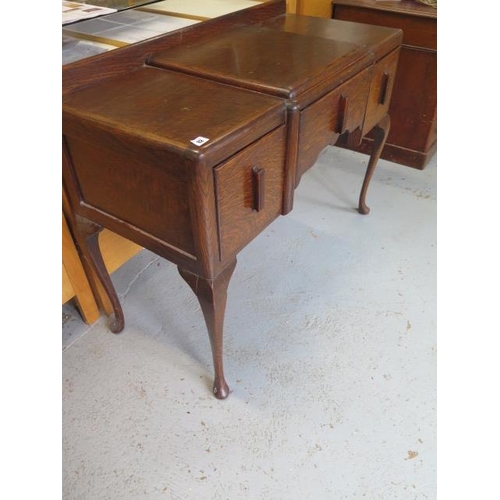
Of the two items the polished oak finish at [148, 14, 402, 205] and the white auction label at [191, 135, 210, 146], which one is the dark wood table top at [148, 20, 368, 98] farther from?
the white auction label at [191, 135, 210, 146]

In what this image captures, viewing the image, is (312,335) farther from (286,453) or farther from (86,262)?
(86,262)

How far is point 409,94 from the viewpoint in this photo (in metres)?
1.86

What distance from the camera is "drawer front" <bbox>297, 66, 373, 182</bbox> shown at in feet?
2.95

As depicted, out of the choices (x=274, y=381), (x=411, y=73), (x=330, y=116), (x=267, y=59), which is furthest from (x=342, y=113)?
(x=411, y=73)

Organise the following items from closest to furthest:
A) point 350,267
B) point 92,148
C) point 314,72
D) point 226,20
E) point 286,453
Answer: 1. point 92,148
2. point 314,72
3. point 286,453
4. point 226,20
5. point 350,267

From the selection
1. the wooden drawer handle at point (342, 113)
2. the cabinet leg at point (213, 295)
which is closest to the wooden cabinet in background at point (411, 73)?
the wooden drawer handle at point (342, 113)

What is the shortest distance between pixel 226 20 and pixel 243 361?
0.90 meters

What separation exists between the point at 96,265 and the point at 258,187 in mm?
518

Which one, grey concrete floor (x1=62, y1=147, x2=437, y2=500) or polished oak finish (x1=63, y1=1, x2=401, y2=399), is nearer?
polished oak finish (x1=63, y1=1, x2=401, y2=399)

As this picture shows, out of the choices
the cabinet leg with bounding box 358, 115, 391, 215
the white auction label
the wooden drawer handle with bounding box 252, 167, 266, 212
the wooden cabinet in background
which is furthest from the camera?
the wooden cabinet in background

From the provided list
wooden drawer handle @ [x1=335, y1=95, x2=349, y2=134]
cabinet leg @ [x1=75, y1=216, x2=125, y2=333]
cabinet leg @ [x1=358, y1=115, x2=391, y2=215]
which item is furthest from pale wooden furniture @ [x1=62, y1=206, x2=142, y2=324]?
cabinet leg @ [x1=358, y1=115, x2=391, y2=215]

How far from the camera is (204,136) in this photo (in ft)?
2.24

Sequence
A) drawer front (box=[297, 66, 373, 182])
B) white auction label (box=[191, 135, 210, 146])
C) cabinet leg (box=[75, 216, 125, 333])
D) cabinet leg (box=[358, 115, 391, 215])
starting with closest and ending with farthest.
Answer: white auction label (box=[191, 135, 210, 146])
drawer front (box=[297, 66, 373, 182])
cabinet leg (box=[75, 216, 125, 333])
cabinet leg (box=[358, 115, 391, 215])

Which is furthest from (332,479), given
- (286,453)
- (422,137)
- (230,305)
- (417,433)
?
(422,137)
